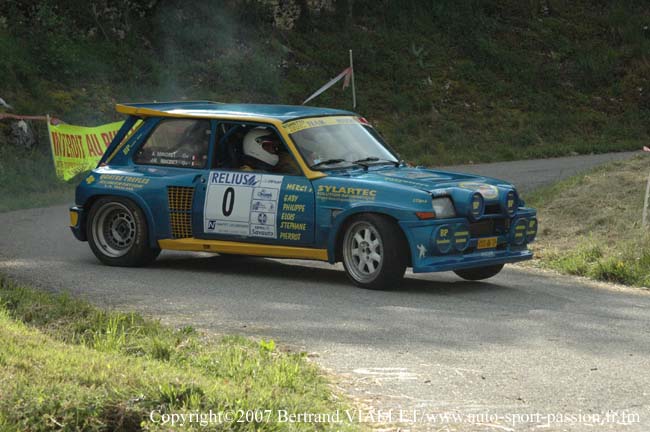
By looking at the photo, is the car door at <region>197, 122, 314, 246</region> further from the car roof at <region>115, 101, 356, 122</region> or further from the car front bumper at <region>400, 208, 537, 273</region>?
the car front bumper at <region>400, 208, 537, 273</region>

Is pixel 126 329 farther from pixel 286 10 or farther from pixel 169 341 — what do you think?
pixel 286 10

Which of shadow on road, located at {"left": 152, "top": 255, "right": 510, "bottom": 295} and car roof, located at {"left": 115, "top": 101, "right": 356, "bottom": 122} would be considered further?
car roof, located at {"left": 115, "top": 101, "right": 356, "bottom": 122}

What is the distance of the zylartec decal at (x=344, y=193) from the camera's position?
1065 cm

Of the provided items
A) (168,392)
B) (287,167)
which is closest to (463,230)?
(287,167)

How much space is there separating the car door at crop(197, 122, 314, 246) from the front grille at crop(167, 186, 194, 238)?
0.14 meters

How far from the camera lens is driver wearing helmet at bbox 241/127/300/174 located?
37.5 feet

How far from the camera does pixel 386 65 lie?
3073 centimetres

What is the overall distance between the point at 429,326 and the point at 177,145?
157 inches

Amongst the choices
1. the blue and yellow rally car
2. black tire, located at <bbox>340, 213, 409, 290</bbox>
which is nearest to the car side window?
the blue and yellow rally car

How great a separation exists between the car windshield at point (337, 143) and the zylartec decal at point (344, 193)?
1.13 ft

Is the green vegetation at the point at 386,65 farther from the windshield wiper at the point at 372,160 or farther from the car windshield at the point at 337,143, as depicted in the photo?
the windshield wiper at the point at 372,160

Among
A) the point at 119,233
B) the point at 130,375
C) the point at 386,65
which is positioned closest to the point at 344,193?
the point at 119,233

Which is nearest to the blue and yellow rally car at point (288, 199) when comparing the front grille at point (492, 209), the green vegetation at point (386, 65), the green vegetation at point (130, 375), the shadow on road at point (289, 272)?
the front grille at point (492, 209)

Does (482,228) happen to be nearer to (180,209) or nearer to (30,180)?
(180,209)
